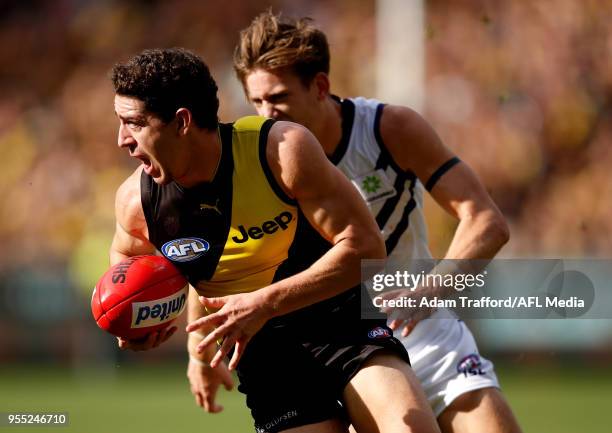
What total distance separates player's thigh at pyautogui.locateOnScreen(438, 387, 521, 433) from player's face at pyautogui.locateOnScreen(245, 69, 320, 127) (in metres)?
1.67

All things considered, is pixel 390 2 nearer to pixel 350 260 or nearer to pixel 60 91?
pixel 60 91

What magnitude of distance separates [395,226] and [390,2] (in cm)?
1455

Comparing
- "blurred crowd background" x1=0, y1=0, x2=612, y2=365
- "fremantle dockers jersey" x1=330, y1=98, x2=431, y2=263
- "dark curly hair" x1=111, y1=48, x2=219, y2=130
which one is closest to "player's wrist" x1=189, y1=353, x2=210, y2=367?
"fremantle dockers jersey" x1=330, y1=98, x2=431, y2=263

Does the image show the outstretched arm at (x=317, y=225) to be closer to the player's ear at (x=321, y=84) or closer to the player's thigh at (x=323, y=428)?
the player's thigh at (x=323, y=428)

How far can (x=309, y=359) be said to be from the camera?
4578 millimetres

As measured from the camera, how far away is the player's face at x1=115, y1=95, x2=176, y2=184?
440cm

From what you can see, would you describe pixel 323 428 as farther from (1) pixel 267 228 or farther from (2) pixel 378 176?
(2) pixel 378 176

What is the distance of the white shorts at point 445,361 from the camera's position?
5352 mm

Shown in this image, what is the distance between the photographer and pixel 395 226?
5625mm

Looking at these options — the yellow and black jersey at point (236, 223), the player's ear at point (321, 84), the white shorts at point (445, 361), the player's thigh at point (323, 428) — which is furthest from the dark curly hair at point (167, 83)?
the white shorts at point (445, 361)

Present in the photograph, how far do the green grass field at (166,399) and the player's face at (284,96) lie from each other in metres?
4.48

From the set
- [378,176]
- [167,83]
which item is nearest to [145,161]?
[167,83]

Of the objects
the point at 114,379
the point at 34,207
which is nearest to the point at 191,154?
the point at 114,379

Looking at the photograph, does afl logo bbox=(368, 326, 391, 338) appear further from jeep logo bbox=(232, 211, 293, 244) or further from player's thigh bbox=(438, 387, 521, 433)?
player's thigh bbox=(438, 387, 521, 433)
